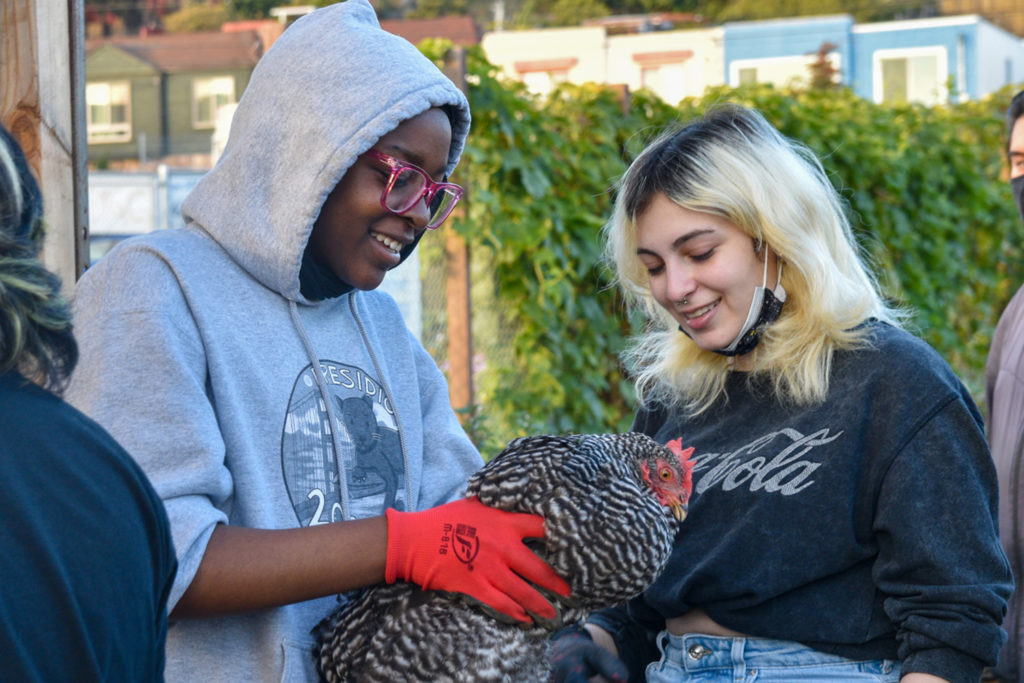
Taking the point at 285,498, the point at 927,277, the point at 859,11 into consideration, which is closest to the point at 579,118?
the point at 927,277

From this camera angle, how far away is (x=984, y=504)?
199cm

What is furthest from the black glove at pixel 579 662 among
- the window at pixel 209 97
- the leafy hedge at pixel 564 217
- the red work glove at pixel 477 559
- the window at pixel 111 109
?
the window at pixel 111 109

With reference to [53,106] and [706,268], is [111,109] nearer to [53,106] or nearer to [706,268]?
[53,106]

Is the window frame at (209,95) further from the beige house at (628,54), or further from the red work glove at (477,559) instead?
the red work glove at (477,559)

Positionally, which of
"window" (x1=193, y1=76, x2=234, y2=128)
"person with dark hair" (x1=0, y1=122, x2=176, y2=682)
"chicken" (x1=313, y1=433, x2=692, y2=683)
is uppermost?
"window" (x1=193, y1=76, x2=234, y2=128)

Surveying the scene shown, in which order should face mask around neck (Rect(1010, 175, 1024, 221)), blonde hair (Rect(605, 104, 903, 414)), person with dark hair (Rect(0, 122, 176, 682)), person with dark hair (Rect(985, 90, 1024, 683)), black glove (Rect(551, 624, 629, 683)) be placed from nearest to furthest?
person with dark hair (Rect(0, 122, 176, 682)) → black glove (Rect(551, 624, 629, 683)) → blonde hair (Rect(605, 104, 903, 414)) → person with dark hair (Rect(985, 90, 1024, 683)) → face mask around neck (Rect(1010, 175, 1024, 221))

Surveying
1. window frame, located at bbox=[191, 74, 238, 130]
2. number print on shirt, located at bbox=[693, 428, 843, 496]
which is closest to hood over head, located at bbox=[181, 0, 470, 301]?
number print on shirt, located at bbox=[693, 428, 843, 496]

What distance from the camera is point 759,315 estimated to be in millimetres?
2359

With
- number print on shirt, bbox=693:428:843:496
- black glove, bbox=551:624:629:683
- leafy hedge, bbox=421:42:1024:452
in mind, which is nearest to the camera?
black glove, bbox=551:624:629:683

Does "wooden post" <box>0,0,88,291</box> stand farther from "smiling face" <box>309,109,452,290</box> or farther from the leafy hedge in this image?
the leafy hedge

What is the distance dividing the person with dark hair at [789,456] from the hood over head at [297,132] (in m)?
0.82

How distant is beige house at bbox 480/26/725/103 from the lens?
28031 mm

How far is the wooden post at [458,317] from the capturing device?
4844 mm

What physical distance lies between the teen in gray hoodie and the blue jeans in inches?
27.3
